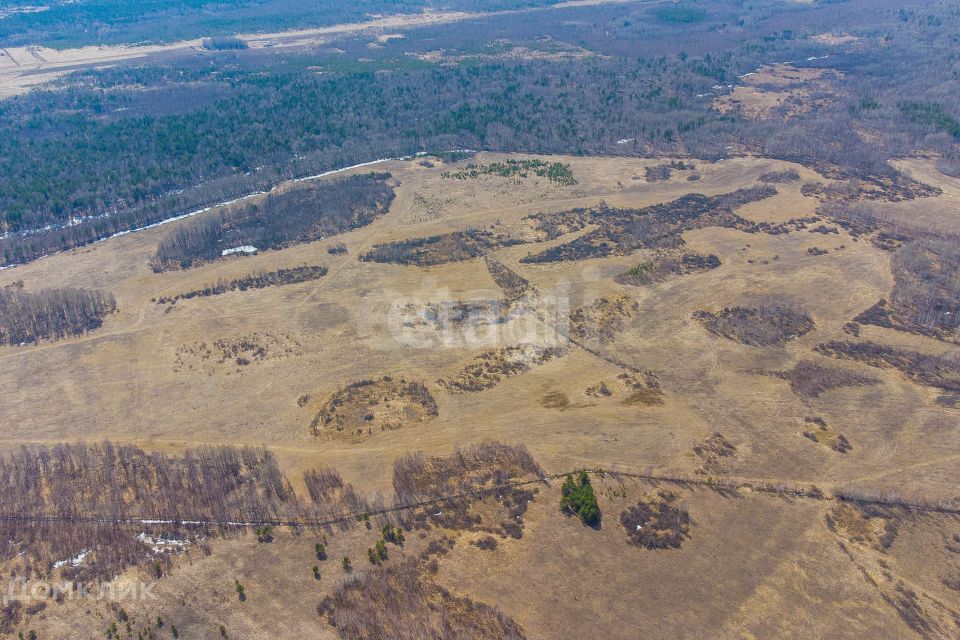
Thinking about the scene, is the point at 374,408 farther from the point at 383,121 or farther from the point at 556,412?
the point at 383,121

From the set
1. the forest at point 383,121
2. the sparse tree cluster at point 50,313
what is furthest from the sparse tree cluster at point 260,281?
the forest at point 383,121

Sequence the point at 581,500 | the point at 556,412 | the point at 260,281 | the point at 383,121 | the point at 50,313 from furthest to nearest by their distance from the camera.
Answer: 1. the point at 383,121
2. the point at 260,281
3. the point at 50,313
4. the point at 556,412
5. the point at 581,500

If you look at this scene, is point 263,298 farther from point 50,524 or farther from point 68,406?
point 50,524

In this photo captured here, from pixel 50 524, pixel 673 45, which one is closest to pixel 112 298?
pixel 50 524

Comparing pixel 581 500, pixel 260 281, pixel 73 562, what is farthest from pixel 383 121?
pixel 73 562

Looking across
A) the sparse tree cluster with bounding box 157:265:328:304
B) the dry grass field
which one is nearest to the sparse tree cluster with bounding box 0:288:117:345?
the dry grass field

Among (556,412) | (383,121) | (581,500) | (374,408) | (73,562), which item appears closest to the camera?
(73,562)

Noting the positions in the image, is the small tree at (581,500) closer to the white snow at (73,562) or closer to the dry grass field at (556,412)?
the dry grass field at (556,412)

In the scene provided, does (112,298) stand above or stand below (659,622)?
above

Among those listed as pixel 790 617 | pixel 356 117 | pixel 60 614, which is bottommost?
pixel 790 617
